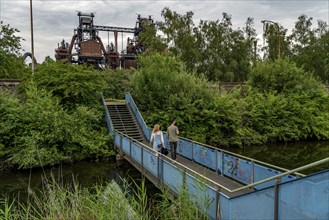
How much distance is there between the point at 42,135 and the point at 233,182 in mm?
10447

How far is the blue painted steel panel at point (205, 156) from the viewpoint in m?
10.6

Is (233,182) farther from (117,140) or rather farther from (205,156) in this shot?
(117,140)

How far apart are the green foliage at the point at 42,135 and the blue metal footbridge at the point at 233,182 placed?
167cm

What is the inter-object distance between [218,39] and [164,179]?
31844 millimetres

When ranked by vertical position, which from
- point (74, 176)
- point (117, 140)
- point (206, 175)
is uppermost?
point (117, 140)

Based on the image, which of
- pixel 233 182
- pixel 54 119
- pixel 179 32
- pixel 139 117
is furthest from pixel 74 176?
pixel 179 32

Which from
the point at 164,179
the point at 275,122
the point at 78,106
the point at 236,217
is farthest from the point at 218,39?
the point at 236,217

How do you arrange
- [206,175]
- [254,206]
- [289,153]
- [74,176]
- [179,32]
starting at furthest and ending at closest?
[179,32]
[289,153]
[74,176]
[206,175]
[254,206]

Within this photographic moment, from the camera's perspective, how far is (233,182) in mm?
9086

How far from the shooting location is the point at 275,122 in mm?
23172

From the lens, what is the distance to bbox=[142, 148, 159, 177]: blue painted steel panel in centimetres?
947

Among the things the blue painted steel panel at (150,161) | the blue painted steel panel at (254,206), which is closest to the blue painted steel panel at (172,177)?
the blue painted steel panel at (150,161)

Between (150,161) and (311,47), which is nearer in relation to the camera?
(150,161)

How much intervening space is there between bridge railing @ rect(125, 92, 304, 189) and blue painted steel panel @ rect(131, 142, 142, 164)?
2140mm
